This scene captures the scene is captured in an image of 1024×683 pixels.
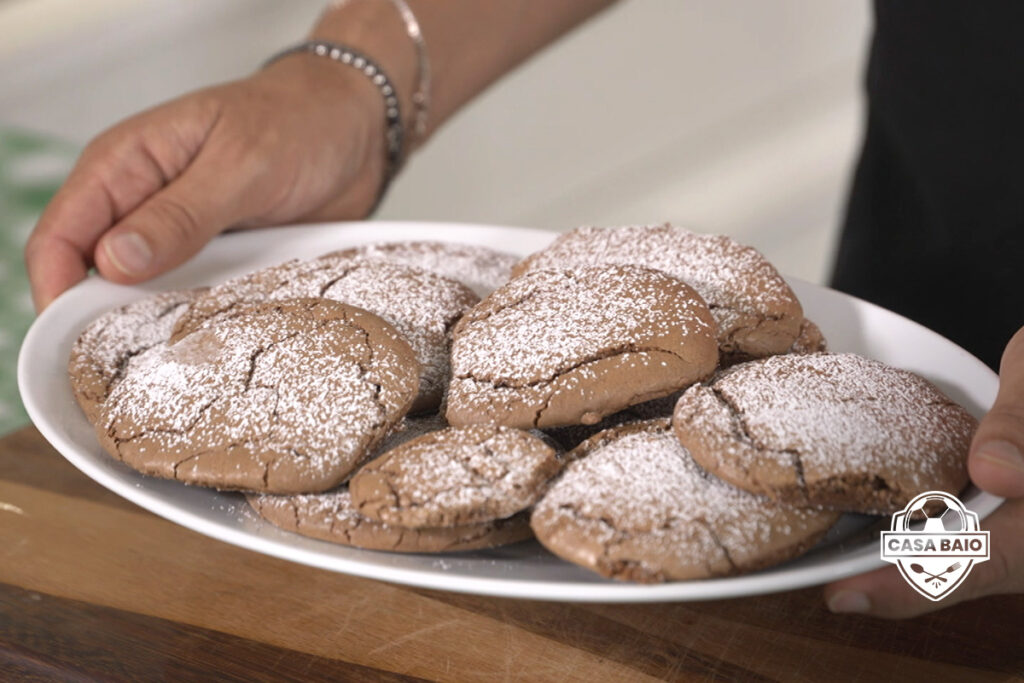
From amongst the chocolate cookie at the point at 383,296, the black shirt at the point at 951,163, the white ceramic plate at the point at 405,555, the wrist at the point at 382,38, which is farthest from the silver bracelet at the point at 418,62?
the black shirt at the point at 951,163

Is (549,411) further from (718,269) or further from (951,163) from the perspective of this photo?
(951,163)

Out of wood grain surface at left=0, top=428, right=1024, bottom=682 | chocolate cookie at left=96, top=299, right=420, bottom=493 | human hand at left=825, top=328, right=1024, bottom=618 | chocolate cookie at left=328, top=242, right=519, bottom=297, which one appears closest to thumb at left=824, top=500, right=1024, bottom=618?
human hand at left=825, top=328, right=1024, bottom=618

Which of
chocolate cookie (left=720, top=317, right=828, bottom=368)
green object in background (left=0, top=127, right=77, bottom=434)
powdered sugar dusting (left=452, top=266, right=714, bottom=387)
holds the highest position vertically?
powdered sugar dusting (left=452, top=266, right=714, bottom=387)

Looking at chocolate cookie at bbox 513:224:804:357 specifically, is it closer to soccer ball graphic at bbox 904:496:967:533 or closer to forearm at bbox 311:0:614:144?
soccer ball graphic at bbox 904:496:967:533

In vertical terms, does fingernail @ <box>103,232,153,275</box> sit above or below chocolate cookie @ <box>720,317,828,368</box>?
above

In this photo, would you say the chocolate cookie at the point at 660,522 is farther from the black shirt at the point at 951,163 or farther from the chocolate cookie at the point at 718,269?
the black shirt at the point at 951,163

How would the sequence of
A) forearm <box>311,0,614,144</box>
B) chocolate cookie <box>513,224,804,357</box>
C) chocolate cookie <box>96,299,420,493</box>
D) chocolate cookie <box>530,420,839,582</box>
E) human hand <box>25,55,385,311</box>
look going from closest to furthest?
chocolate cookie <box>530,420,839,582</box>
chocolate cookie <box>96,299,420,493</box>
chocolate cookie <box>513,224,804,357</box>
human hand <box>25,55,385,311</box>
forearm <box>311,0,614,144</box>
